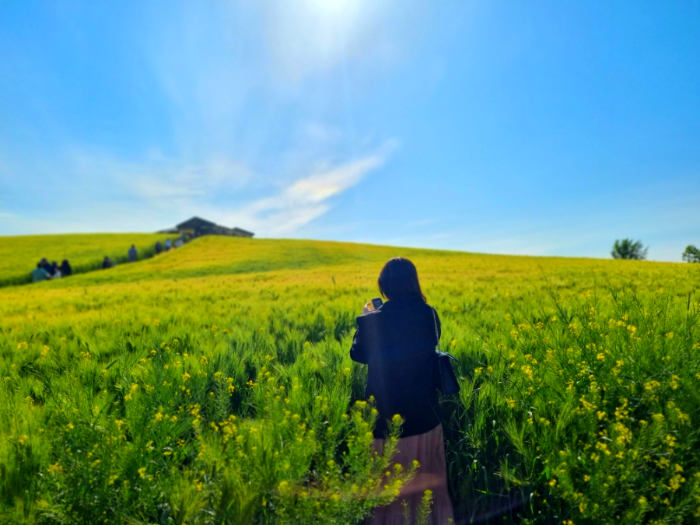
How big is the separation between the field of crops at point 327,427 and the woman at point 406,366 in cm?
24

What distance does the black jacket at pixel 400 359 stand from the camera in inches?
109

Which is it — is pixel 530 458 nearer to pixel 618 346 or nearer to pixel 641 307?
pixel 618 346

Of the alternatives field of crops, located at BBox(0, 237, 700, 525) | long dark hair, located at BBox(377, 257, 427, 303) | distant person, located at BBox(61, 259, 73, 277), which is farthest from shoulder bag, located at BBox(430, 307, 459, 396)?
distant person, located at BBox(61, 259, 73, 277)

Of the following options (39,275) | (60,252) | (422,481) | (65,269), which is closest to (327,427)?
(422,481)

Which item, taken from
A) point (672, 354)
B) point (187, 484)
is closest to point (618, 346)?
point (672, 354)

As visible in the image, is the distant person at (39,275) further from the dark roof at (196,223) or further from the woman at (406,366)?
the dark roof at (196,223)

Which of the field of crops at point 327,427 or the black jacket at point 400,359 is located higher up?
the black jacket at point 400,359

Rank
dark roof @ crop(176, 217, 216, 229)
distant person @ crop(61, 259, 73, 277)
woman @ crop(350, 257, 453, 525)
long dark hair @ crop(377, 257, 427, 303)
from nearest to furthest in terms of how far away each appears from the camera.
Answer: woman @ crop(350, 257, 453, 525)
long dark hair @ crop(377, 257, 427, 303)
distant person @ crop(61, 259, 73, 277)
dark roof @ crop(176, 217, 216, 229)

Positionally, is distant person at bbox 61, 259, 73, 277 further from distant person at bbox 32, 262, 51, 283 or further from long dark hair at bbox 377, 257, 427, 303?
long dark hair at bbox 377, 257, 427, 303

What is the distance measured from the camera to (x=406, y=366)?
2.82m

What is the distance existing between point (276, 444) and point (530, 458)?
6.07 ft

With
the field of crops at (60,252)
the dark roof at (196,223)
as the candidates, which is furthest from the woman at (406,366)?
the dark roof at (196,223)

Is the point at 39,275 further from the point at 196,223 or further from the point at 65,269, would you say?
the point at 196,223

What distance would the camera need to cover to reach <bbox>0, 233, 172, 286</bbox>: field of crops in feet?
102
